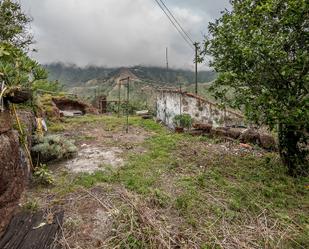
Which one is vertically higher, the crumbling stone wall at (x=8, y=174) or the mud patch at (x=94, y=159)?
the crumbling stone wall at (x=8, y=174)

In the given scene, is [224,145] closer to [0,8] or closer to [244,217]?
[244,217]

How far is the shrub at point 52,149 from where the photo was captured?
5.05 meters

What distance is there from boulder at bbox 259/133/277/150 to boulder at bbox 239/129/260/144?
0.15 metres

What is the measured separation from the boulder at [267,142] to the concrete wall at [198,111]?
1939 mm

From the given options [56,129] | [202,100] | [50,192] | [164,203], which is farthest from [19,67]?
[202,100]

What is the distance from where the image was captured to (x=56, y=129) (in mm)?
8430

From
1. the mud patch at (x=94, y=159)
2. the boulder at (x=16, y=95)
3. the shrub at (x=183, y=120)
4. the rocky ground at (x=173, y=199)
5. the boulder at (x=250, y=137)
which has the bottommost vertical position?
the rocky ground at (x=173, y=199)

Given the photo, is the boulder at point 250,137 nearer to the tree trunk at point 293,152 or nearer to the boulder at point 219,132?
the boulder at point 219,132

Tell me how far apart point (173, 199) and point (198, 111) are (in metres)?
6.76

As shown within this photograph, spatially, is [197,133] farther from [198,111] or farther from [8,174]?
[8,174]

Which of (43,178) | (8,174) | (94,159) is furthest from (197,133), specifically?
(8,174)

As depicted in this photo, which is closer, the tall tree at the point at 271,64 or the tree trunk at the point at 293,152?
the tall tree at the point at 271,64

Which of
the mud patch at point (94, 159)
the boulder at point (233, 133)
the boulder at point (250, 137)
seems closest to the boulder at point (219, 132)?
the boulder at point (233, 133)

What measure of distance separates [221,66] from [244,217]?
3.36 meters
